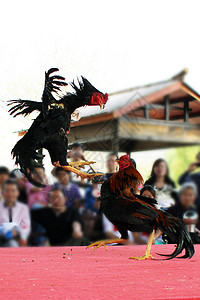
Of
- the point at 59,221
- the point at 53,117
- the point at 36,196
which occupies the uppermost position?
the point at 53,117

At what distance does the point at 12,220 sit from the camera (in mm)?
3275

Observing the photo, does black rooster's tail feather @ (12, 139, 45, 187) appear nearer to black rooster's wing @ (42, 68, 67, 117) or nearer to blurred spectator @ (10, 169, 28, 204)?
black rooster's wing @ (42, 68, 67, 117)

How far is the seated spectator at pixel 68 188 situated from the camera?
11.2 ft

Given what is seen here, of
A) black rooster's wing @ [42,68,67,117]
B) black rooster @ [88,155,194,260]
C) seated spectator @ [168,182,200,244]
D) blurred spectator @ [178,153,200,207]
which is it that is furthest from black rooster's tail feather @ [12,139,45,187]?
blurred spectator @ [178,153,200,207]

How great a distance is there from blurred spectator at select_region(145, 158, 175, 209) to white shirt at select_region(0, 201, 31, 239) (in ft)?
3.72

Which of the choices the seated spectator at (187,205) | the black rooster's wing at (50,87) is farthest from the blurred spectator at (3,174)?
the seated spectator at (187,205)

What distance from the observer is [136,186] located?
2342 mm

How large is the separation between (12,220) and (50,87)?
1.34m

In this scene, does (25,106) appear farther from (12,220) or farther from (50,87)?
(12,220)

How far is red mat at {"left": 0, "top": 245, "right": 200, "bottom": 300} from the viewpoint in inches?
48.2

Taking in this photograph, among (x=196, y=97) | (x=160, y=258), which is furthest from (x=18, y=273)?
(x=196, y=97)

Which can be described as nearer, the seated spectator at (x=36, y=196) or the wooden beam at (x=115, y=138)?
the seated spectator at (x=36, y=196)

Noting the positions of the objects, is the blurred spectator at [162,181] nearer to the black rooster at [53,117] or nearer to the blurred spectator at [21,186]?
the blurred spectator at [21,186]

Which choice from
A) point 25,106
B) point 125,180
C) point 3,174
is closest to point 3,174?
point 3,174
